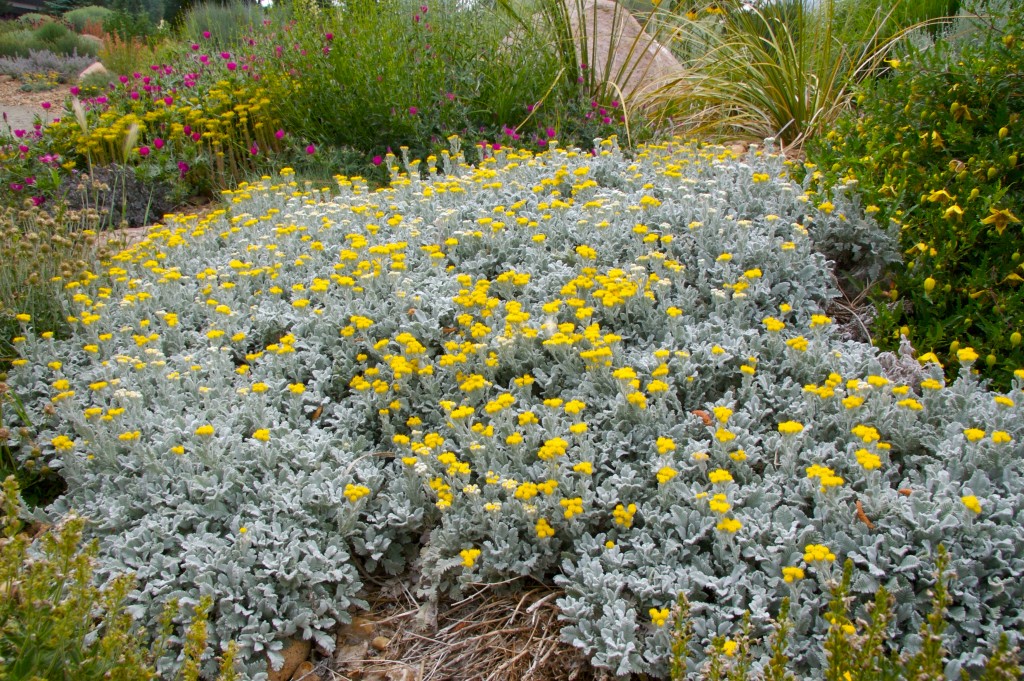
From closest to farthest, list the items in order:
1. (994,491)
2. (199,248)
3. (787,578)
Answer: (787,578)
(994,491)
(199,248)

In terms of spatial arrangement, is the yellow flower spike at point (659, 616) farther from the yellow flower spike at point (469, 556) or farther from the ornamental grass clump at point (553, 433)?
the yellow flower spike at point (469, 556)

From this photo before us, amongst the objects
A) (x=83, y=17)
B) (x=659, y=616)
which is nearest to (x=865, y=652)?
(x=659, y=616)

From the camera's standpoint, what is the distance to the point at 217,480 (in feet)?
8.58

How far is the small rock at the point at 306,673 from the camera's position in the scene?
2350 millimetres

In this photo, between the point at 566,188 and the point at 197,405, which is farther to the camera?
the point at 566,188

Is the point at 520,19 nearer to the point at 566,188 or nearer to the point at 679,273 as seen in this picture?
the point at 566,188

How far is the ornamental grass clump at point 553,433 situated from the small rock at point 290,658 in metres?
0.04

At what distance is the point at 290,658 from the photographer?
2359mm

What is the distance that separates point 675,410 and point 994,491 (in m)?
1.00

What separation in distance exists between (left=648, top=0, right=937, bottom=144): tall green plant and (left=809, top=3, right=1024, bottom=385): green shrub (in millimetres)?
1964

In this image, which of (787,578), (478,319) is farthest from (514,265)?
(787,578)

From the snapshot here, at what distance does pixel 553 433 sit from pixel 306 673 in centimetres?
109

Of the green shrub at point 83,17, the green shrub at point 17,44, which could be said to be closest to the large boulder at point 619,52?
the green shrub at point 17,44

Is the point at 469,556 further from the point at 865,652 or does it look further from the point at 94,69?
the point at 94,69
